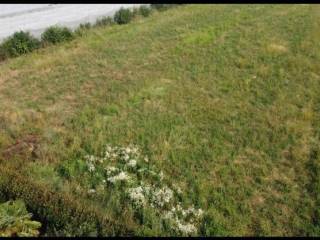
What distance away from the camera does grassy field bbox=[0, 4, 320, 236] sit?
11719 mm

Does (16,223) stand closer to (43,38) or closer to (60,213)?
(60,213)

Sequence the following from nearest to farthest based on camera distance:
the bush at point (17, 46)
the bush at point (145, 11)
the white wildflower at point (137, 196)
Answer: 1. the white wildflower at point (137, 196)
2. the bush at point (17, 46)
3. the bush at point (145, 11)

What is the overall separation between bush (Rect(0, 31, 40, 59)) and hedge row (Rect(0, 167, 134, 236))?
14371 millimetres

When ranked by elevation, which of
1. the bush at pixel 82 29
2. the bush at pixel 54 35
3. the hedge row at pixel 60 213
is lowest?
the bush at pixel 82 29

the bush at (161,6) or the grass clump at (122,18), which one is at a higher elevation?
the grass clump at (122,18)

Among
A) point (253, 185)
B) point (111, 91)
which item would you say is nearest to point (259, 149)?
point (253, 185)

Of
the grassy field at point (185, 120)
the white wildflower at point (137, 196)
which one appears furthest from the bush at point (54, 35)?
the white wildflower at point (137, 196)

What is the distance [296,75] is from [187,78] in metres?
4.92

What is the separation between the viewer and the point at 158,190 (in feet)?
40.1

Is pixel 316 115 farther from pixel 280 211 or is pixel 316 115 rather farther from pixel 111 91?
pixel 111 91

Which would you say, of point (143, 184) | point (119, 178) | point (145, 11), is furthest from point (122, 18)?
point (143, 184)

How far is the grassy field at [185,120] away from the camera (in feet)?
38.4

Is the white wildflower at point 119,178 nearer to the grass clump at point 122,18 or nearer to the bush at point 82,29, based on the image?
the bush at point 82,29

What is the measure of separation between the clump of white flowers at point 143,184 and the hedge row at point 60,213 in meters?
1.48
